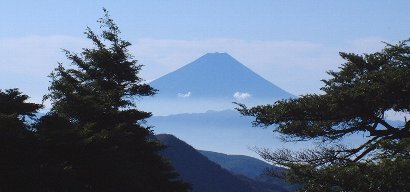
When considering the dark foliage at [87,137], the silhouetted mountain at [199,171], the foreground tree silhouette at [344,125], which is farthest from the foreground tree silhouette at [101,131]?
the silhouetted mountain at [199,171]

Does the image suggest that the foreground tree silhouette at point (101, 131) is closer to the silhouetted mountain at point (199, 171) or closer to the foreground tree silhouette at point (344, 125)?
the foreground tree silhouette at point (344, 125)

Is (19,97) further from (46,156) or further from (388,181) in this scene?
(388,181)

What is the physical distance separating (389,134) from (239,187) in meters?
162

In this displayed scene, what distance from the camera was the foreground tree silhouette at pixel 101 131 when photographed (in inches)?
949

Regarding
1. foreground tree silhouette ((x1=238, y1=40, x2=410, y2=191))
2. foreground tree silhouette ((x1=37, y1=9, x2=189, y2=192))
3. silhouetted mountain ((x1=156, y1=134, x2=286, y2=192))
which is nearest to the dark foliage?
foreground tree silhouette ((x1=37, y1=9, x2=189, y2=192))

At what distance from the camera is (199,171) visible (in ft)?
568

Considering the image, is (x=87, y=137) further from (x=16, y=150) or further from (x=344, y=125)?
(x=344, y=125)

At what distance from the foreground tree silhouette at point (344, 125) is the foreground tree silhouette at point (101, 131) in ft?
31.4

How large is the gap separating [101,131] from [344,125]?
13.8m

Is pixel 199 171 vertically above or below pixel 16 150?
above

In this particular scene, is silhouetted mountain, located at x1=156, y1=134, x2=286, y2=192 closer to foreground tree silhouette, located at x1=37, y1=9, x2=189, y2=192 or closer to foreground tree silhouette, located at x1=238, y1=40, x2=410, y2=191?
foreground tree silhouette, located at x1=37, y1=9, x2=189, y2=192

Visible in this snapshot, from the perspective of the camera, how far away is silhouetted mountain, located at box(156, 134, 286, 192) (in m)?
166

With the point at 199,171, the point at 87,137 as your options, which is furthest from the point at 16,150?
the point at 199,171

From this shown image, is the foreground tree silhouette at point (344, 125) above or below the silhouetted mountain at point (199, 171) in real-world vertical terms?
below
